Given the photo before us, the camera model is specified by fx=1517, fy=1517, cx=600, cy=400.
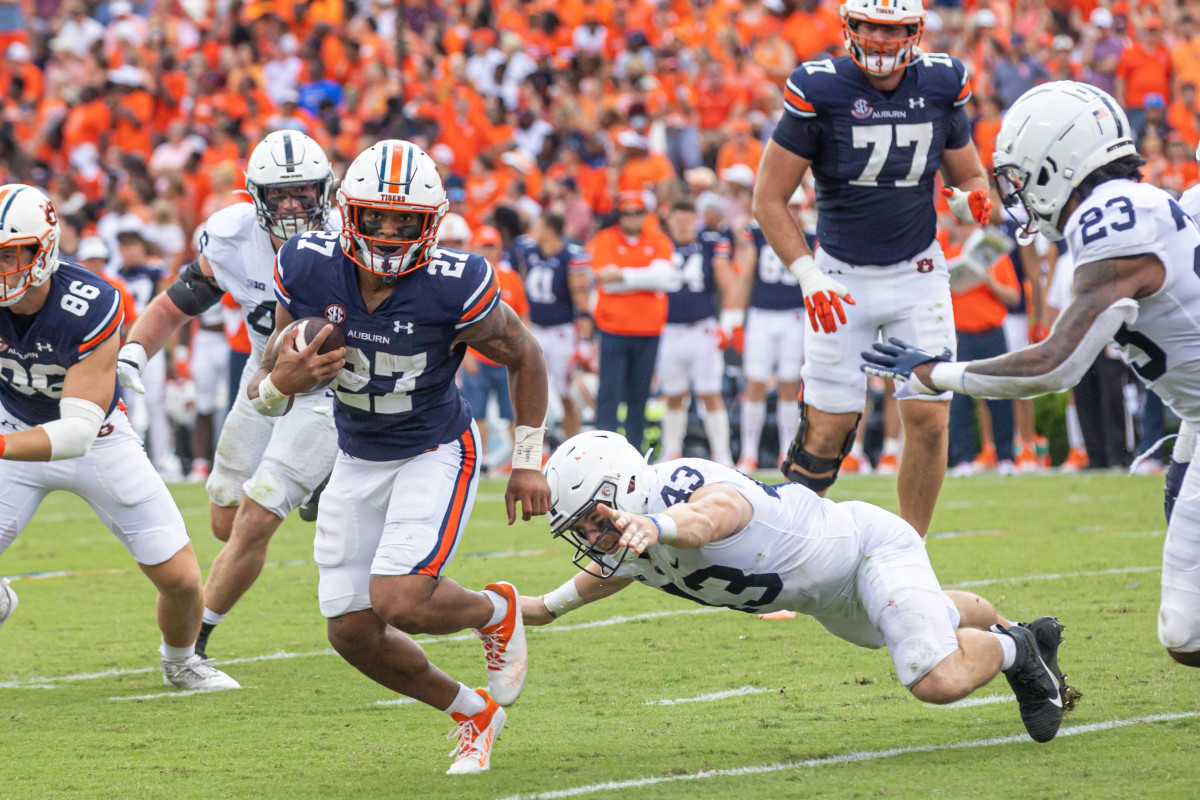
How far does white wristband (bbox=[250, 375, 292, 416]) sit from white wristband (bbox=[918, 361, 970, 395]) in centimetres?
183

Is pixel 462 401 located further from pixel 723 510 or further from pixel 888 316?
pixel 888 316

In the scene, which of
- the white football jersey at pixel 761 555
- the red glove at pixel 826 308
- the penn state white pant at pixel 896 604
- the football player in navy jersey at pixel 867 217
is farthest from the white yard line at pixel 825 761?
the red glove at pixel 826 308

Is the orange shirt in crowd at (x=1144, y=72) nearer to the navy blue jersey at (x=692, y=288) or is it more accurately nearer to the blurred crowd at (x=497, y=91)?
the blurred crowd at (x=497, y=91)

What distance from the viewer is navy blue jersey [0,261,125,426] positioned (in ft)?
16.3

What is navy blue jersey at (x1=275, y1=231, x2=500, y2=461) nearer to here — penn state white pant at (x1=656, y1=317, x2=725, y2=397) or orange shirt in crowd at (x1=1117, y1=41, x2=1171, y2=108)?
penn state white pant at (x1=656, y1=317, x2=725, y2=397)

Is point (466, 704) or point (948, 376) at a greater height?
point (948, 376)

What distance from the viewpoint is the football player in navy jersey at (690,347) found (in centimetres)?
1205

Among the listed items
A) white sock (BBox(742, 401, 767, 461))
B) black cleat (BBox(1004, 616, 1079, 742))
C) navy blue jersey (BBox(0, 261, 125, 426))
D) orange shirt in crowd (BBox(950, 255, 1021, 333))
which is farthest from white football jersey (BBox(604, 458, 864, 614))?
white sock (BBox(742, 401, 767, 461))

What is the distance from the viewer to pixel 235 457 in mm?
6195

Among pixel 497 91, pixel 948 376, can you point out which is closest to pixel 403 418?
pixel 948 376

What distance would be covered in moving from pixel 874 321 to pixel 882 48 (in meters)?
1.04

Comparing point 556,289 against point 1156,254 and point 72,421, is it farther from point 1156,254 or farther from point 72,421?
point 1156,254

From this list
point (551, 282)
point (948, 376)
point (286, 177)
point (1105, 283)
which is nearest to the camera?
point (1105, 283)

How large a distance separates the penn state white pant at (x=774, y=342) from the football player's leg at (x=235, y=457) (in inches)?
251
